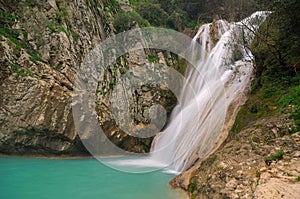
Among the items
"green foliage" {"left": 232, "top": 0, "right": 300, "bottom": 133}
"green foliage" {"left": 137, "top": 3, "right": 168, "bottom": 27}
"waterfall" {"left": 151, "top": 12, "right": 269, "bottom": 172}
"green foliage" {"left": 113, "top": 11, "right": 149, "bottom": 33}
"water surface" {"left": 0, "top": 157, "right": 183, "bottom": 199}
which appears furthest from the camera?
"green foliage" {"left": 137, "top": 3, "right": 168, "bottom": 27}

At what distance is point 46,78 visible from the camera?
1095cm

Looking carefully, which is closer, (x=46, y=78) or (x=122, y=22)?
(x=46, y=78)

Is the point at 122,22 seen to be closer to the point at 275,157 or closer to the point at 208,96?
the point at 208,96

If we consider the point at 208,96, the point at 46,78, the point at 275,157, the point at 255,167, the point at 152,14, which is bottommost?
the point at 255,167

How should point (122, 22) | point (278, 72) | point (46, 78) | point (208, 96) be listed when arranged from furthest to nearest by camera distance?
point (122, 22), point (46, 78), point (208, 96), point (278, 72)

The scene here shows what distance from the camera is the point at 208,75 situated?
43.4 feet

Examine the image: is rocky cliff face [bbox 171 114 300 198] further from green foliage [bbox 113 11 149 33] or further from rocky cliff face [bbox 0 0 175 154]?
green foliage [bbox 113 11 149 33]

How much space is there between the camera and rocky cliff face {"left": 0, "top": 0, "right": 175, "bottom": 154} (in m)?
10.4

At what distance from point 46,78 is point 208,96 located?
23.1ft

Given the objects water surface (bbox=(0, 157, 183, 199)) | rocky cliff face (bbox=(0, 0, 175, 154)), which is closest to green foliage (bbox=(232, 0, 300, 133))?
water surface (bbox=(0, 157, 183, 199))

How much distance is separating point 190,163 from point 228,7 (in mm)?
19959

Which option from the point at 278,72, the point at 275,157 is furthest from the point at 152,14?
the point at 275,157

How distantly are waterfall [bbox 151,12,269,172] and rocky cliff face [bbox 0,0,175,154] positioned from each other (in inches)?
87.0

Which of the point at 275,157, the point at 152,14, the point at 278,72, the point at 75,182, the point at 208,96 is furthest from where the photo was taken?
the point at 152,14
